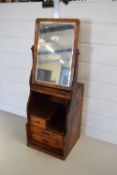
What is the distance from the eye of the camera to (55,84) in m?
1.89

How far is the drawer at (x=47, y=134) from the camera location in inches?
76.6

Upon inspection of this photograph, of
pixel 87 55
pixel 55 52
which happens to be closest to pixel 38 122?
pixel 55 52

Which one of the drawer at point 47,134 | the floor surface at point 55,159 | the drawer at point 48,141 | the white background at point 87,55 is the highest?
the white background at point 87,55

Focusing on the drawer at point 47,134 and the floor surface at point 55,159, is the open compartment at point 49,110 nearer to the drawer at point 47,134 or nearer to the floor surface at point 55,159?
the drawer at point 47,134

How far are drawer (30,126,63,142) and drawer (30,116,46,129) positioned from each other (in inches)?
1.8

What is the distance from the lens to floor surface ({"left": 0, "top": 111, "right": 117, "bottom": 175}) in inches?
72.3

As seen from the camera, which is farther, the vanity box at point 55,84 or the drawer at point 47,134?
the drawer at point 47,134

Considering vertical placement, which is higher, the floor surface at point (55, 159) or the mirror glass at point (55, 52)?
the mirror glass at point (55, 52)

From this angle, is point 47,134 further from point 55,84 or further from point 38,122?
point 55,84

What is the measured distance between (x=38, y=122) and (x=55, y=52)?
72 centimetres

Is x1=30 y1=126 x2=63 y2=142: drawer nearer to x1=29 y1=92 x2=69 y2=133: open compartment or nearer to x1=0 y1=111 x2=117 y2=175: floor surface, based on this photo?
x1=29 y1=92 x2=69 y2=133: open compartment

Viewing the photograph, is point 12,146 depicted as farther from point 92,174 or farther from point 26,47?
point 26,47

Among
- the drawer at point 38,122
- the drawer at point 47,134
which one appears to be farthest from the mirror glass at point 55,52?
the drawer at point 47,134

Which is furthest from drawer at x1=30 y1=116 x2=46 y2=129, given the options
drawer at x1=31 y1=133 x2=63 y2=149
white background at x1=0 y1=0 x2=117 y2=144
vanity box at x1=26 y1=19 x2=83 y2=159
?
white background at x1=0 y1=0 x2=117 y2=144
